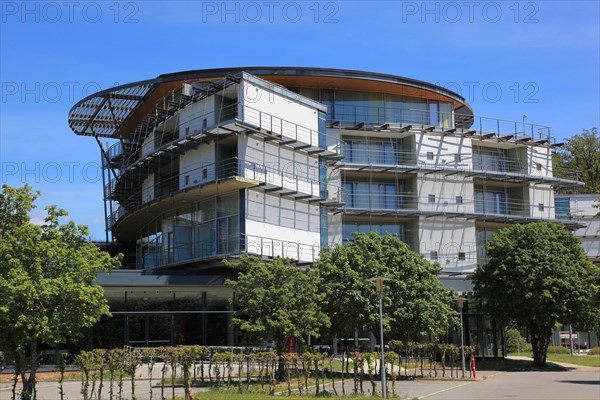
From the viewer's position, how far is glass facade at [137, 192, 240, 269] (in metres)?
37.1

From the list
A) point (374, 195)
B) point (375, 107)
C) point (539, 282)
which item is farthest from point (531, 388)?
point (375, 107)

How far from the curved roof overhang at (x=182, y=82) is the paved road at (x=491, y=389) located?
20458mm

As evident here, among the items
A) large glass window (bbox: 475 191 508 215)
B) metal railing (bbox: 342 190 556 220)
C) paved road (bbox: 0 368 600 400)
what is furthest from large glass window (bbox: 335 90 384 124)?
paved road (bbox: 0 368 600 400)

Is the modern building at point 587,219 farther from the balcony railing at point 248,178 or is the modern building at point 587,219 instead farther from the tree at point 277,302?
the tree at point 277,302

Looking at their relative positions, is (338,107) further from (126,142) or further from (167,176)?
(126,142)

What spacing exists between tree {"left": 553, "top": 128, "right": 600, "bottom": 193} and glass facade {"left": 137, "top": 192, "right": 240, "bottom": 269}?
123 feet

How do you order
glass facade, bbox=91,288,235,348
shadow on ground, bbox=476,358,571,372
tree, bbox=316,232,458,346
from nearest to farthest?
tree, bbox=316,232,458,346
glass facade, bbox=91,288,235,348
shadow on ground, bbox=476,358,571,372

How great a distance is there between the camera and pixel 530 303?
3734 centimetres

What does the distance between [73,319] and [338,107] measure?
30654 mm

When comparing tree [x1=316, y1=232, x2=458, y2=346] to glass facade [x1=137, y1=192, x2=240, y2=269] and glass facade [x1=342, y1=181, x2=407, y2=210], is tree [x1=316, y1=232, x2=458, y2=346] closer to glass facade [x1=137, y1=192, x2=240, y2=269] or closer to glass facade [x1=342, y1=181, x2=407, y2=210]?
glass facade [x1=137, y1=192, x2=240, y2=269]

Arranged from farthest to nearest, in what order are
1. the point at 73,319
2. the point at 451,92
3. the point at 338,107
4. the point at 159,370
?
the point at 451,92, the point at 338,107, the point at 159,370, the point at 73,319

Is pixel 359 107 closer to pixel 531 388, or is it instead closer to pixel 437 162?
pixel 437 162

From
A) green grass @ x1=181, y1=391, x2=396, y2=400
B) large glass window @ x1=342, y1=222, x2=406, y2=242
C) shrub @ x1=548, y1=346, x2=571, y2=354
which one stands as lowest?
shrub @ x1=548, y1=346, x2=571, y2=354

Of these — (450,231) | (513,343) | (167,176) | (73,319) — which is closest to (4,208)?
(73,319)
